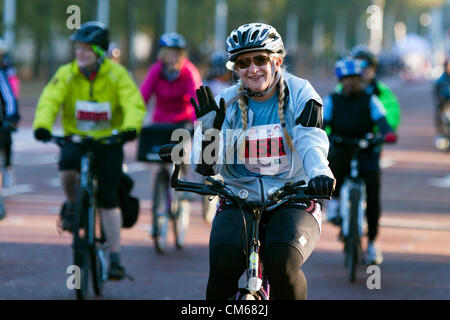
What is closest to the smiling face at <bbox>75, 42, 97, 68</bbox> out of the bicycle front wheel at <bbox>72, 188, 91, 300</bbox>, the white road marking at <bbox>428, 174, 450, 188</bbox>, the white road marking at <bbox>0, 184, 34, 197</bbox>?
the bicycle front wheel at <bbox>72, 188, 91, 300</bbox>

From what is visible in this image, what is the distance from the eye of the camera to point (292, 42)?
8756cm

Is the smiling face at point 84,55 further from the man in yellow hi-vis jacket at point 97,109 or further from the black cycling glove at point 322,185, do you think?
the black cycling glove at point 322,185

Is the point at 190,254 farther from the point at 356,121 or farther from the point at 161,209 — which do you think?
the point at 356,121

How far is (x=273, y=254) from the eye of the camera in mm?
4496

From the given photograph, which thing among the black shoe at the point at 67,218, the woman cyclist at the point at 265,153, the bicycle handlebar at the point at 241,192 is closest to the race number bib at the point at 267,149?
the woman cyclist at the point at 265,153

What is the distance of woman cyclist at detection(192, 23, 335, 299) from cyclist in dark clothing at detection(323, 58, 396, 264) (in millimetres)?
3983

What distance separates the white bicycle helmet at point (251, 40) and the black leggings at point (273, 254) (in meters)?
0.78

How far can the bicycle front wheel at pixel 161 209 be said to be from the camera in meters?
9.53

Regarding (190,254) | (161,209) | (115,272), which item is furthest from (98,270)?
(161,209)

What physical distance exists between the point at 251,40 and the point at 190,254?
5.09 meters

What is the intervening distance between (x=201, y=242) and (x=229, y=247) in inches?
226

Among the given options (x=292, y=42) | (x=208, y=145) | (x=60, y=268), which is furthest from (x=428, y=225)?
(x=292, y=42)

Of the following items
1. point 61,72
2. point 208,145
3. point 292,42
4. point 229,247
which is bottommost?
point 229,247
